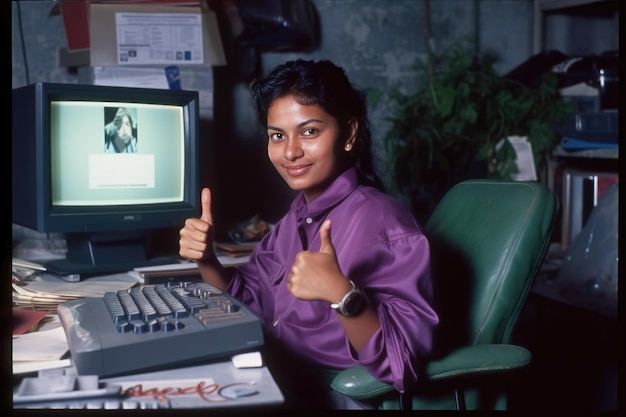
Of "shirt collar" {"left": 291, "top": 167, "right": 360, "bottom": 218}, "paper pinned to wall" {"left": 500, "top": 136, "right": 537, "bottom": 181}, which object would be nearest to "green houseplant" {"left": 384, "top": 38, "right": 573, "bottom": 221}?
"paper pinned to wall" {"left": 500, "top": 136, "right": 537, "bottom": 181}

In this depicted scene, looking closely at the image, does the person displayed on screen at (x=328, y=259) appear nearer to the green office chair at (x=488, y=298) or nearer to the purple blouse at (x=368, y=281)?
the purple blouse at (x=368, y=281)

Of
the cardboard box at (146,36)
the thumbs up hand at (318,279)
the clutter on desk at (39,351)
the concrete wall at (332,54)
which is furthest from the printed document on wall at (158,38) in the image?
the thumbs up hand at (318,279)

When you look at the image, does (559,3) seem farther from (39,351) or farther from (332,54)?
(39,351)

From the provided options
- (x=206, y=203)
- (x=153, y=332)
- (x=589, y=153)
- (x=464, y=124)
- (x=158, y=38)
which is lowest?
(x=153, y=332)

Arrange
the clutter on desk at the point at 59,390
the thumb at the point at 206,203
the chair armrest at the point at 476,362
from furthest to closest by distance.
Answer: the thumb at the point at 206,203 → the chair armrest at the point at 476,362 → the clutter on desk at the point at 59,390

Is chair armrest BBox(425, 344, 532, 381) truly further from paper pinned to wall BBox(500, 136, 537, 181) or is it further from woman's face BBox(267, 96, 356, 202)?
paper pinned to wall BBox(500, 136, 537, 181)

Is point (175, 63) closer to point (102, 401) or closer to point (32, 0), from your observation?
point (32, 0)

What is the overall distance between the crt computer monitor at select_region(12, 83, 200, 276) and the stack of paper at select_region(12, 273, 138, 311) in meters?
0.03

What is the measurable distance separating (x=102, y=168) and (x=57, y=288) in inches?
13.2

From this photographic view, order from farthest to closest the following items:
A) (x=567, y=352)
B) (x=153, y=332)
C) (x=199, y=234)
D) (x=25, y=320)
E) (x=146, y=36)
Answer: (x=567, y=352), (x=146, y=36), (x=199, y=234), (x=25, y=320), (x=153, y=332)

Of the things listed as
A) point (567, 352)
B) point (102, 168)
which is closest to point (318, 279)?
point (102, 168)

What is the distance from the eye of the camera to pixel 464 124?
233 cm

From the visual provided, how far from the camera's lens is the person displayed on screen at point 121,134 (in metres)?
1.73

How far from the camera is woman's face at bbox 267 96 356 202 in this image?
1.28m
